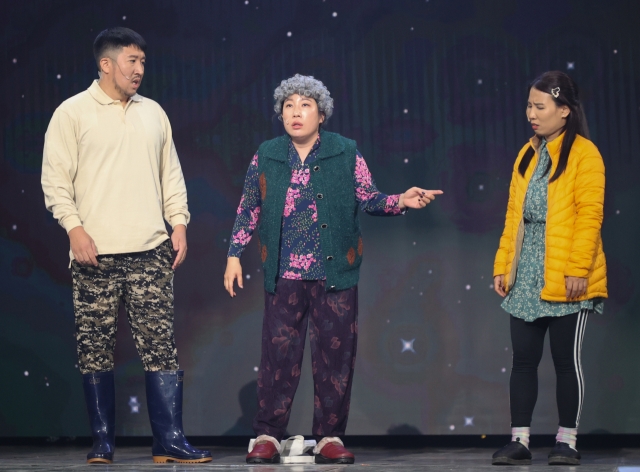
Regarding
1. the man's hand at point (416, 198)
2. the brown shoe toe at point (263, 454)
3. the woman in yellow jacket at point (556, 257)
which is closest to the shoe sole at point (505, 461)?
the woman in yellow jacket at point (556, 257)

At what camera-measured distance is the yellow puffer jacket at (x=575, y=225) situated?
2.80 m

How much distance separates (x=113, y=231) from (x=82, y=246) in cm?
11

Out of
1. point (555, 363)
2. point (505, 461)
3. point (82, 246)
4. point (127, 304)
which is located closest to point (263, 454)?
point (127, 304)

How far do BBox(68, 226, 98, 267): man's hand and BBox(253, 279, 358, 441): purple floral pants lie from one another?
1.90ft

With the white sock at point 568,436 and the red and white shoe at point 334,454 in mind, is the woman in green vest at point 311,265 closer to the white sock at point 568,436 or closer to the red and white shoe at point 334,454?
the red and white shoe at point 334,454

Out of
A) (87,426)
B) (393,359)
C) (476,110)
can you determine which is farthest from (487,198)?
(87,426)

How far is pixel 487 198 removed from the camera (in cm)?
392

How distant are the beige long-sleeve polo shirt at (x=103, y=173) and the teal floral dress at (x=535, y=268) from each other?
1.15m

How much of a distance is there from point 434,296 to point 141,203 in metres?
1.49

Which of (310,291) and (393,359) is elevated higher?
(310,291)

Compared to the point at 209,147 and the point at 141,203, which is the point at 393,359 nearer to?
the point at 209,147

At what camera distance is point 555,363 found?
2.91 metres

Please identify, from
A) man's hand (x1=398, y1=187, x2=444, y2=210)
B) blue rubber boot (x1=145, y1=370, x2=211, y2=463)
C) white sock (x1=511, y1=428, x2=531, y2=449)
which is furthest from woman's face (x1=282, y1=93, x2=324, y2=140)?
white sock (x1=511, y1=428, x2=531, y2=449)

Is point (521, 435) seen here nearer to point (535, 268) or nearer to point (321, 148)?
point (535, 268)
